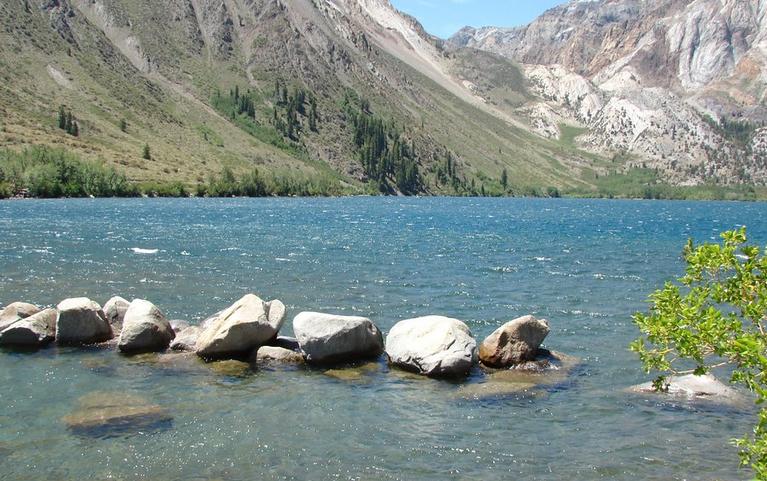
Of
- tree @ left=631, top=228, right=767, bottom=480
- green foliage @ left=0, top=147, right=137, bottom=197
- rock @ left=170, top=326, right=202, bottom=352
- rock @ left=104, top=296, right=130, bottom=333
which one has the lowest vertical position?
rock @ left=170, top=326, right=202, bottom=352

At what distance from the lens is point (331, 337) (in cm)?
2623

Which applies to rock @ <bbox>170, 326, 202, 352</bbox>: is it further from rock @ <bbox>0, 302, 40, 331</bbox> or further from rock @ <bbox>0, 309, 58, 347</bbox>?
rock @ <bbox>0, 302, 40, 331</bbox>

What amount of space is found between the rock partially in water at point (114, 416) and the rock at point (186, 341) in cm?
607

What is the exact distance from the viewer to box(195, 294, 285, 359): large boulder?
26578mm

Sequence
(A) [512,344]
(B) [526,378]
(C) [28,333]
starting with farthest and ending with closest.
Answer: (C) [28,333] → (A) [512,344] → (B) [526,378]

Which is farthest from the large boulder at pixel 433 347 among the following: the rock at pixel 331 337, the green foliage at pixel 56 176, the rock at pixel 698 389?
the green foliage at pixel 56 176

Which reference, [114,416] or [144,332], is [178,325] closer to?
[144,332]

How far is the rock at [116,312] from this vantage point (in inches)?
1208

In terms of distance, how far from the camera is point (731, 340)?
10219 millimetres

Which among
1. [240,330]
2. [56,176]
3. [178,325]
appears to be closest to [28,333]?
[178,325]

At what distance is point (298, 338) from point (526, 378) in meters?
9.37

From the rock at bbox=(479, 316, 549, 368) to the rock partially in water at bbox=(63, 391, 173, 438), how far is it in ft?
41.8

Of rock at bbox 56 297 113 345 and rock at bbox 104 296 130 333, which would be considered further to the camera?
rock at bbox 104 296 130 333

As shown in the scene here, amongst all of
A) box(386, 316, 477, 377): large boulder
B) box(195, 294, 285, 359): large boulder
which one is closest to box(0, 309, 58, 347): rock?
box(195, 294, 285, 359): large boulder
